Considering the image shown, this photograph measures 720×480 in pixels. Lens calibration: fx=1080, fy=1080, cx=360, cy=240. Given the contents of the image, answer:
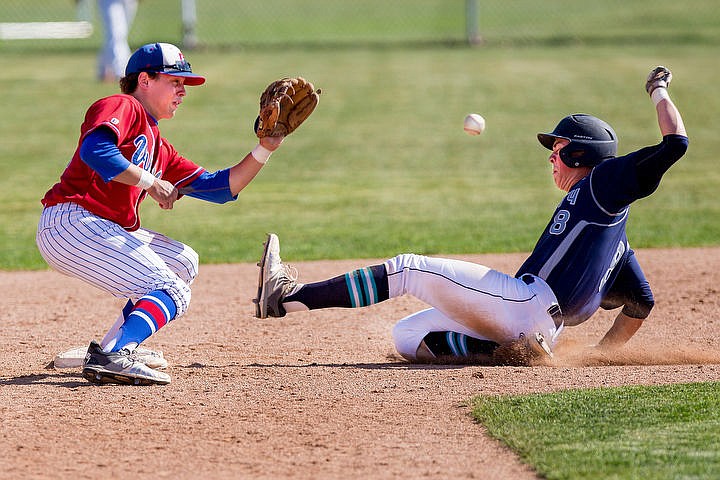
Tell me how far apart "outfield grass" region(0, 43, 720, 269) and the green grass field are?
40 millimetres

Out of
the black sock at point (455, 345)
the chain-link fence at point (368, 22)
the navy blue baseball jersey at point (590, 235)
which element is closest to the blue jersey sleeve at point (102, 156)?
the black sock at point (455, 345)

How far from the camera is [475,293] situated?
196 inches

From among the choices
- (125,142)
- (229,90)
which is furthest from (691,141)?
(125,142)

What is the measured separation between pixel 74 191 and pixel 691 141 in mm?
10428

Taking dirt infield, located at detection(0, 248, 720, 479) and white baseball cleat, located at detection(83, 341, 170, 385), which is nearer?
dirt infield, located at detection(0, 248, 720, 479)

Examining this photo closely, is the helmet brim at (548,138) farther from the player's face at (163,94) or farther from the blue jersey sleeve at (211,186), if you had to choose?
the player's face at (163,94)

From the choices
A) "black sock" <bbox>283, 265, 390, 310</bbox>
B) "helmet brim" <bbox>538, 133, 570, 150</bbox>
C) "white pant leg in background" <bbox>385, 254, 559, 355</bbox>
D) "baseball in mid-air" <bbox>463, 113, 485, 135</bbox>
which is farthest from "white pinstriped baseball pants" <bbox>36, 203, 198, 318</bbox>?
"baseball in mid-air" <bbox>463, 113, 485, 135</bbox>

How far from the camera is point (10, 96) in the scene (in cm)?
1716

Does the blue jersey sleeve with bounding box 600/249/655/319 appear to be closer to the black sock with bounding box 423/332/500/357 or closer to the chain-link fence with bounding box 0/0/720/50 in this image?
the black sock with bounding box 423/332/500/357

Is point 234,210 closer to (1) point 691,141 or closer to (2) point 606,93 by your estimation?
(1) point 691,141

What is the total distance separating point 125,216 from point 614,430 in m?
2.43

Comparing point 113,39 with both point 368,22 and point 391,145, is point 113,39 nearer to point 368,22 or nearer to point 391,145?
point 391,145

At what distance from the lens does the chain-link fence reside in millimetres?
23281

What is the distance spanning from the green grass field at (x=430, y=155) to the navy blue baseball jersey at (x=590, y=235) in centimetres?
62
